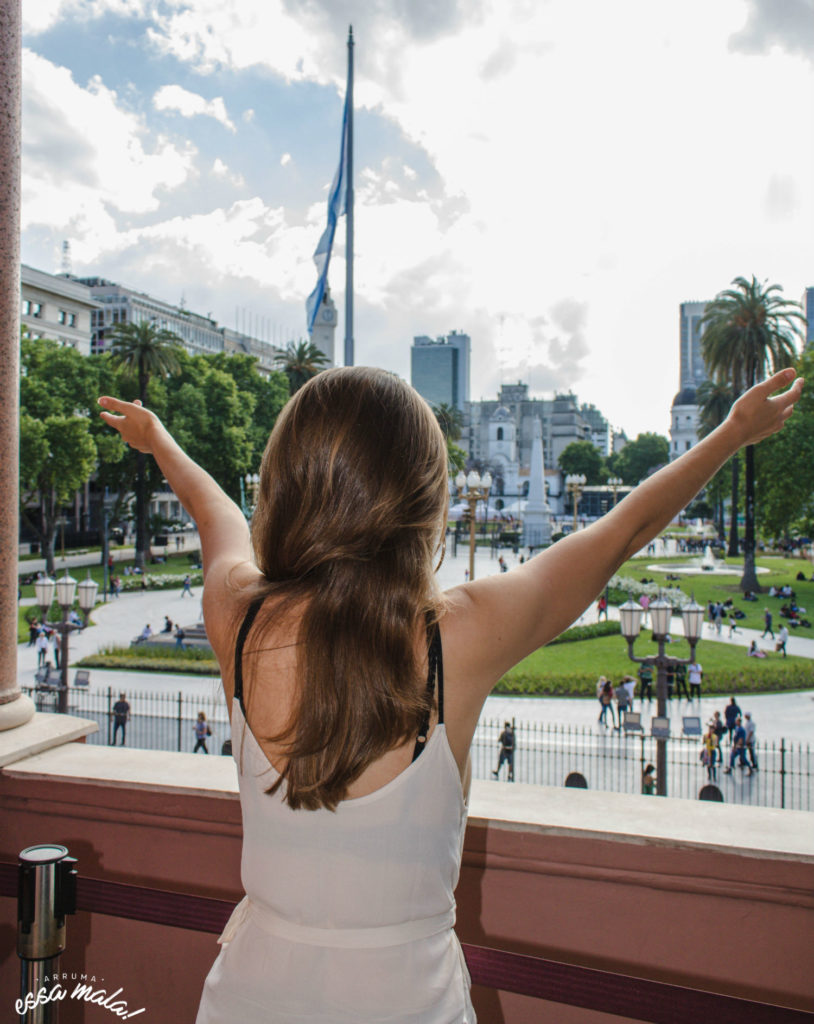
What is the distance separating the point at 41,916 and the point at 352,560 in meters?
1.22

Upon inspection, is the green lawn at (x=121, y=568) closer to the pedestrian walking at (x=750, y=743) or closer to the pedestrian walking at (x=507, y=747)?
the pedestrian walking at (x=507, y=747)

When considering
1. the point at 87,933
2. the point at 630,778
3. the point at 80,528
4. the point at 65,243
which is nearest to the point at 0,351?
the point at 87,933

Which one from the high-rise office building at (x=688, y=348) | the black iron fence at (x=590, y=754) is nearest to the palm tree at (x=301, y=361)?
the black iron fence at (x=590, y=754)

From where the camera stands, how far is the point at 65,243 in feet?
258

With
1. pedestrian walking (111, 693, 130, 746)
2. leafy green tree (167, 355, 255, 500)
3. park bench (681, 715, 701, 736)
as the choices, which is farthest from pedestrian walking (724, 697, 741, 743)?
leafy green tree (167, 355, 255, 500)

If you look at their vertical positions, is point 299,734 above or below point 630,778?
above

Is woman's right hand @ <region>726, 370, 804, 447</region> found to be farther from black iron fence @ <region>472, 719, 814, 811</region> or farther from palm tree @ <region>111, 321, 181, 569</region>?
palm tree @ <region>111, 321, 181, 569</region>

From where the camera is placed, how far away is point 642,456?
359 ft

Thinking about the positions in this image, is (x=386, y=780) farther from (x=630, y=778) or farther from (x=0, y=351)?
(x=630, y=778)

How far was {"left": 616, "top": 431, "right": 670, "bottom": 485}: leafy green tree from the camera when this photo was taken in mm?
109125

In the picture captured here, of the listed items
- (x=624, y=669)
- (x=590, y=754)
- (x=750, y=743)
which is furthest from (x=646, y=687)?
(x=590, y=754)

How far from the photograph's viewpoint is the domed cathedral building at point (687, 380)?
113 meters

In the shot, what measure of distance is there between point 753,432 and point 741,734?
13565 mm

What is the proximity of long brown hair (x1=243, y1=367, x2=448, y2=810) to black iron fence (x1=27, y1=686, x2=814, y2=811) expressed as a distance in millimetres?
11617
